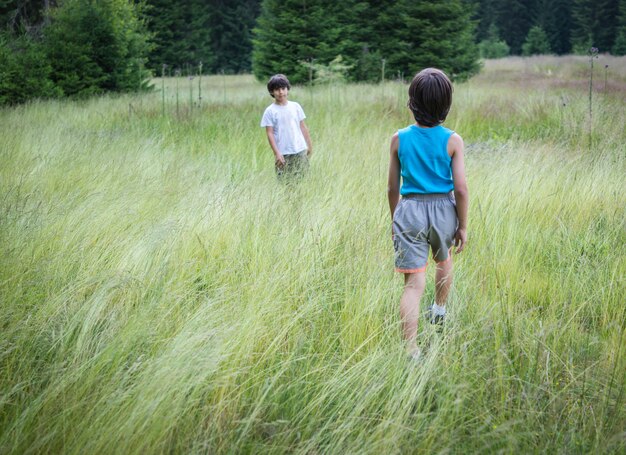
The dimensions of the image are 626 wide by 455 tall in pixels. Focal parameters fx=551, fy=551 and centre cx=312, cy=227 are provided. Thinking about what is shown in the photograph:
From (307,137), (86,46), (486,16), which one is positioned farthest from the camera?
(486,16)

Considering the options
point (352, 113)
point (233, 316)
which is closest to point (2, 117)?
point (352, 113)

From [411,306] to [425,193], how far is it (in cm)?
53

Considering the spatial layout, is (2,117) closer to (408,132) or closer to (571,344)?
(408,132)

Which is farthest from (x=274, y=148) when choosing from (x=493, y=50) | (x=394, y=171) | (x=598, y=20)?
(x=598, y=20)

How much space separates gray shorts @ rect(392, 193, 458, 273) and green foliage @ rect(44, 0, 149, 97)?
1438 cm

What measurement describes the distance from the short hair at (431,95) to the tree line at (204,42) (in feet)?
23.1

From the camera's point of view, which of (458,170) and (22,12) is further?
(22,12)

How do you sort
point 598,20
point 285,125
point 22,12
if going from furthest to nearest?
point 598,20
point 22,12
point 285,125

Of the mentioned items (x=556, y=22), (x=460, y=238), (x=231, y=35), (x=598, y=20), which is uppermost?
(x=556, y=22)

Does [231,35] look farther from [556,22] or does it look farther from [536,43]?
[556,22]

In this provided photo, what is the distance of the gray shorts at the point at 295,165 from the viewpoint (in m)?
5.31

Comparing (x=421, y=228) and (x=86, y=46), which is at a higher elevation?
(x=86, y=46)

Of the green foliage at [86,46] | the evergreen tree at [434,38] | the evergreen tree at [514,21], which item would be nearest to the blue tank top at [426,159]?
the green foliage at [86,46]

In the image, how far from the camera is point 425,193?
2592mm
